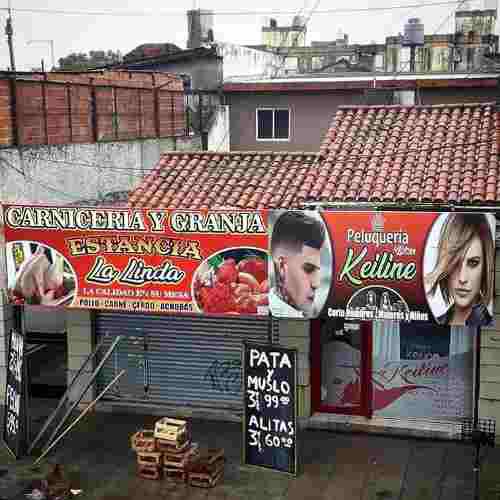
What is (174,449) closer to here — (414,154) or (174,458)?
(174,458)

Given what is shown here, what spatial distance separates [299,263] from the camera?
509 inches

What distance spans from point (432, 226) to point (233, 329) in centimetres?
478

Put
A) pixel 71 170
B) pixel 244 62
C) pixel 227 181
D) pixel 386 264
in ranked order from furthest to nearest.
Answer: pixel 244 62 → pixel 71 170 → pixel 227 181 → pixel 386 264

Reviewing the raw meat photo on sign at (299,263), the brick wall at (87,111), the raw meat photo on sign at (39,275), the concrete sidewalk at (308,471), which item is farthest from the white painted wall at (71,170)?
the raw meat photo on sign at (299,263)

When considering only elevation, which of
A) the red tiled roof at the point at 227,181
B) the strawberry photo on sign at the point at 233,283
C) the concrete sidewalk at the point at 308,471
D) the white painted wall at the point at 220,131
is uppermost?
the white painted wall at the point at 220,131

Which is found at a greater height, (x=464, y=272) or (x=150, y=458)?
(x=464, y=272)

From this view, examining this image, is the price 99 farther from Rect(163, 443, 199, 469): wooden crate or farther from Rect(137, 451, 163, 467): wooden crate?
Rect(137, 451, 163, 467): wooden crate

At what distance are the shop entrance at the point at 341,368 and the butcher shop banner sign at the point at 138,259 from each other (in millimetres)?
2232

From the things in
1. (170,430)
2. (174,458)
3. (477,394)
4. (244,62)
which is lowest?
(174,458)

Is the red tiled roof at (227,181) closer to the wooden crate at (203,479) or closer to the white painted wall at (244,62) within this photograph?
the wooden crate at (203,479)

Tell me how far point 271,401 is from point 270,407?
0.36 feet

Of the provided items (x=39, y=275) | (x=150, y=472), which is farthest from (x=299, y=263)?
(x=39, y=275)

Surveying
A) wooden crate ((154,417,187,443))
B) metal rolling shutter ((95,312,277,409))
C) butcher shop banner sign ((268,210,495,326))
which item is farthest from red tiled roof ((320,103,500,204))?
wooden crate ((154,417,187,443))

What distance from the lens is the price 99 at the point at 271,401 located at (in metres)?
12.8
